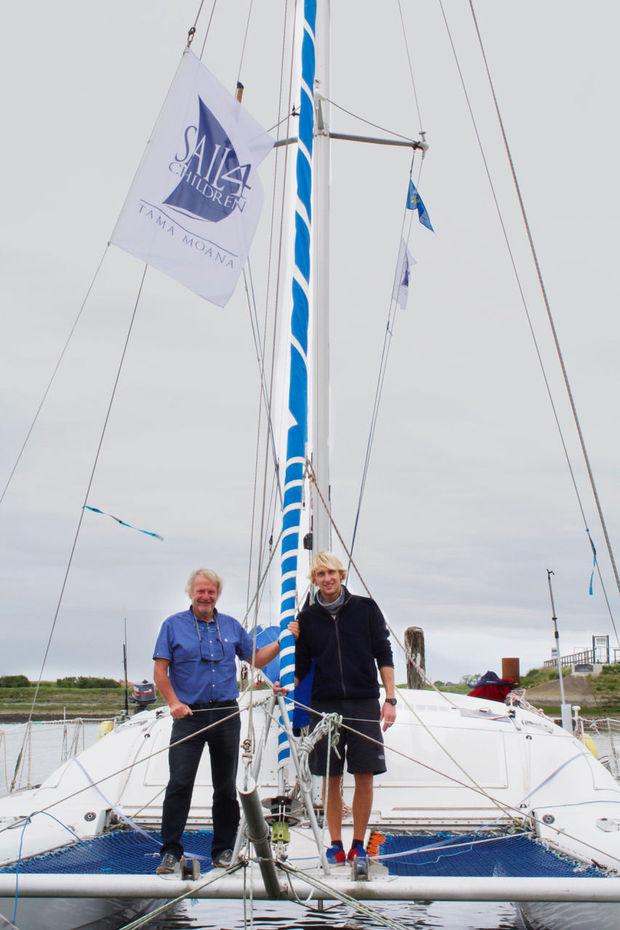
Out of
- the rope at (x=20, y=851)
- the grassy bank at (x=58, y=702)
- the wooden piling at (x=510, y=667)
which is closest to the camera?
the rope at (x=20, y=851)

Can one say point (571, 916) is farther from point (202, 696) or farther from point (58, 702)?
point (58, 702)

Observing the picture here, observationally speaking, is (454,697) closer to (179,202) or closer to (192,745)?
(192,745)

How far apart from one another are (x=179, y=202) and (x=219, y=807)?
3922 mm

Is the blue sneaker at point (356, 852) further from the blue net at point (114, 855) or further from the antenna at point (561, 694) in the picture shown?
the antenna at point (561, 694)

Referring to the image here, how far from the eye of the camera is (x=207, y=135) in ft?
21.1

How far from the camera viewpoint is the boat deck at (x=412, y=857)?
5.29 meters

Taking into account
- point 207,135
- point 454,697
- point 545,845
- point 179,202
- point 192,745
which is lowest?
point 545,845

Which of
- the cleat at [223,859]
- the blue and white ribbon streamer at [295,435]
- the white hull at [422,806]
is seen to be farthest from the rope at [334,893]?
the blue and white ribbon streamer at [295,435]

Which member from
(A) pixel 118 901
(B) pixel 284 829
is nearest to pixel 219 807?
(B) pixel 284 829

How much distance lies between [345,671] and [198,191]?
3.37 meters

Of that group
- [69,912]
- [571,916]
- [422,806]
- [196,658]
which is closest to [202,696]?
[196,658]

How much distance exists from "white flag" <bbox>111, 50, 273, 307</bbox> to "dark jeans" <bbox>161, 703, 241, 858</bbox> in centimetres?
278

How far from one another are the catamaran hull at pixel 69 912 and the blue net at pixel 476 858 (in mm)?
1726

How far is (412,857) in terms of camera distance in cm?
589
